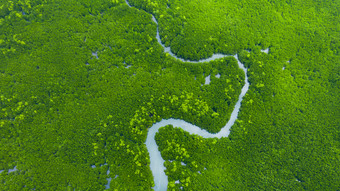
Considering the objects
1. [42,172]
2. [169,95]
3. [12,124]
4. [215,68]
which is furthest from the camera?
[215,68]

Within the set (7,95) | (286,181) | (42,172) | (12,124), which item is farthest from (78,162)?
(286,181)

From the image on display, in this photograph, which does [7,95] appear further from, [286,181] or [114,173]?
[286,181]

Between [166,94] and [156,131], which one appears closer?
[156,131]

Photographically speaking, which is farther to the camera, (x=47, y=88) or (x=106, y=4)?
(x=106, y=4)

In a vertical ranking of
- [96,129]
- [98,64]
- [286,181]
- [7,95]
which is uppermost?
[98,64]

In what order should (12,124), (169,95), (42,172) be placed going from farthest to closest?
(169,95) → (12,124) → (42,172)

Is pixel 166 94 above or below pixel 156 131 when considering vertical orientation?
above

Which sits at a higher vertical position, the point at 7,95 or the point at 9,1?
the point at 9,1
